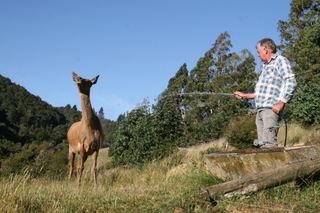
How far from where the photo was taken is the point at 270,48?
5344mm

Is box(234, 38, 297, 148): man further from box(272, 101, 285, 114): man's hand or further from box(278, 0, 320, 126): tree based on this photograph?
box(278, 0, 320, 126): tree

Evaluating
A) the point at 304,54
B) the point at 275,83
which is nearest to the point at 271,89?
the point at 275,83

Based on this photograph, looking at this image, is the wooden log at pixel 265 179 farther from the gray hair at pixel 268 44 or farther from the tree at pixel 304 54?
the tree at pixel 304 54

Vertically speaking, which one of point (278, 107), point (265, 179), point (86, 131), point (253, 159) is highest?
point (278, 107)

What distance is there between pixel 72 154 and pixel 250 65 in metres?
39.6

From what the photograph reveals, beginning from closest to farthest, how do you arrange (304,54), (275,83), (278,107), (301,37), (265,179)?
(265,179) → (278,107) → (275,83) → (304,54) → (301,37)

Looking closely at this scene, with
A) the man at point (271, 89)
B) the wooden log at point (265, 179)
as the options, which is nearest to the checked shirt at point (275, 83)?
the man at point (271, 89)

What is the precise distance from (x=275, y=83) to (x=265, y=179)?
1520 mm

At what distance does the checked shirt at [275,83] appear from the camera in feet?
16.5

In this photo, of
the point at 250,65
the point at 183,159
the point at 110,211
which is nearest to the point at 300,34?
the point at 250,65

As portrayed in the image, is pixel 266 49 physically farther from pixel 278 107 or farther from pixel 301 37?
pixel 301 37

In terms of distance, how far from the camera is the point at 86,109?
786 cm

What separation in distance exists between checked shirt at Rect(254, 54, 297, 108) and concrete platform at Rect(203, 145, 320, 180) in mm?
741

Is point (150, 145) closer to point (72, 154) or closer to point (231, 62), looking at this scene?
point (72, 154)
